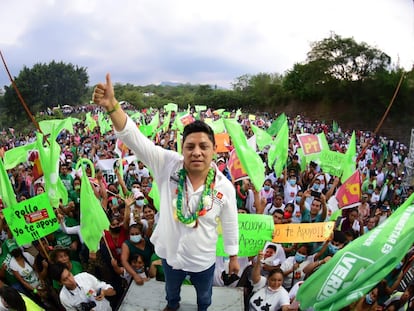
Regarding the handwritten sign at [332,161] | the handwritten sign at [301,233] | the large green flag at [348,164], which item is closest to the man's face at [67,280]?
the handwritten sign at [301,233]

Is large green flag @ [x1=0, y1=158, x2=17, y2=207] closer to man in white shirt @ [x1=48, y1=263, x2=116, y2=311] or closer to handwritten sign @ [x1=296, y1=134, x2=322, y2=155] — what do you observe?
man in white shirt @ [x1=48, y1=263, x2=116, y2=311]

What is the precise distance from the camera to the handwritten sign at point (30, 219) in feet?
11.8

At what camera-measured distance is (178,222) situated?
203 cm

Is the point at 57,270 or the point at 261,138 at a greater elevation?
the point at 261,138

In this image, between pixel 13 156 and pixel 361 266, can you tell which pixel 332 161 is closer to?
pixel 361 266

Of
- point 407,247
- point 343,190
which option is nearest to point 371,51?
point 343,190

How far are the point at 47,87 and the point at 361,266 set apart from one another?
2021 inches

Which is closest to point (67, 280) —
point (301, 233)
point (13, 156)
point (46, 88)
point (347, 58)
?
point (301, 233)

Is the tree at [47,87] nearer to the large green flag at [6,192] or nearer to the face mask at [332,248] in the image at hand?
the large green flag at [6,192]

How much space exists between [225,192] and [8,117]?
1746 inches

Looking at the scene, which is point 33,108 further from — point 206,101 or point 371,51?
point 371,51

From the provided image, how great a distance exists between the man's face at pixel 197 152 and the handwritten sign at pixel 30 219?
2.49 metres

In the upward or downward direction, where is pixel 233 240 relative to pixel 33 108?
downward

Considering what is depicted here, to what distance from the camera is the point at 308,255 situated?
12.6 ft
